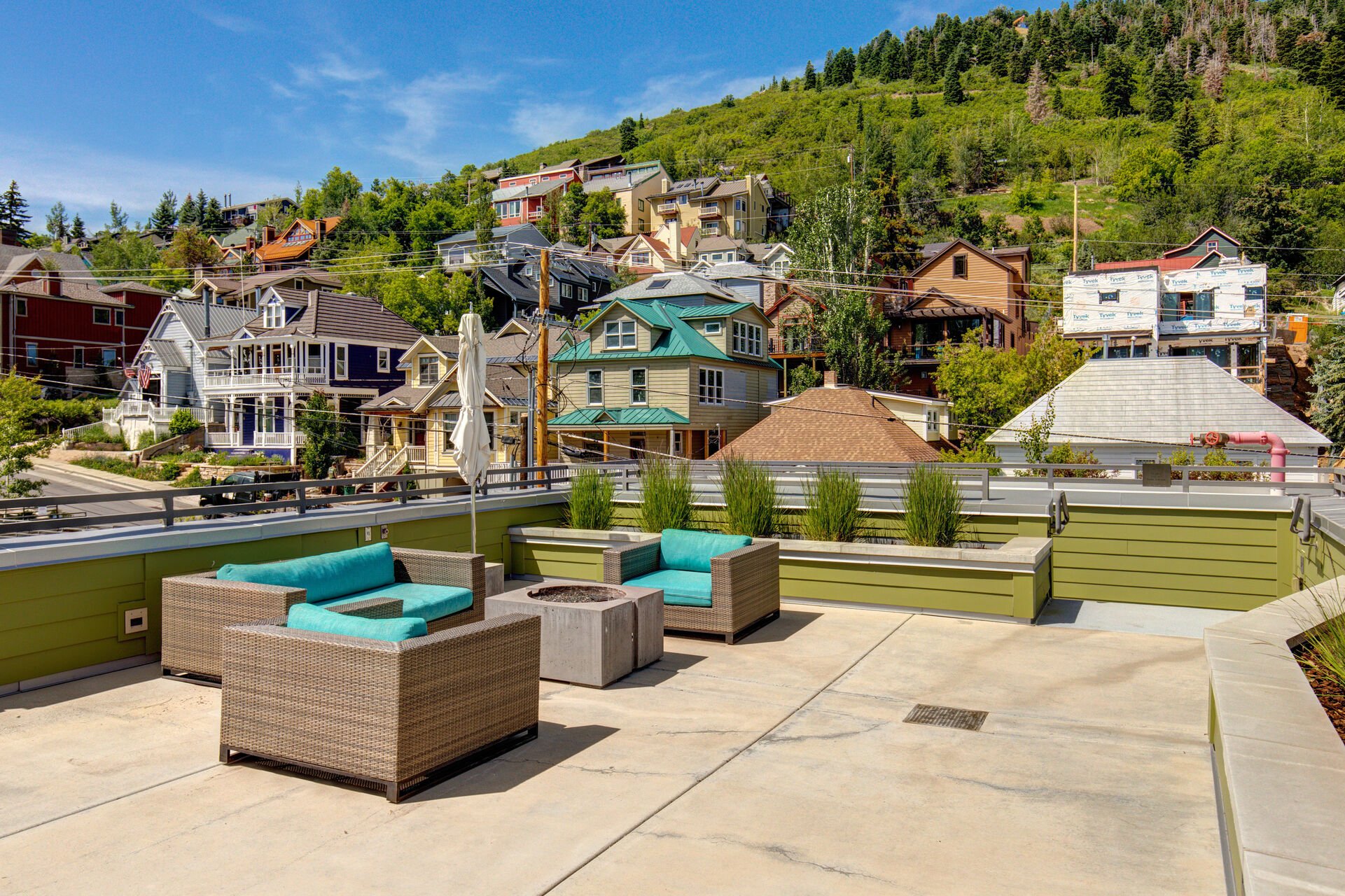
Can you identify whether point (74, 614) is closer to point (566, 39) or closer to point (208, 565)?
point (208, 565)

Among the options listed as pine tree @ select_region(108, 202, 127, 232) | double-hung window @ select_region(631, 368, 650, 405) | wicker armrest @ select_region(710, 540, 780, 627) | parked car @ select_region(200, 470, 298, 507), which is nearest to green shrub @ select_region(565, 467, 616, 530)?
wicker armrest @ select_region(710, 540, 780, 627)

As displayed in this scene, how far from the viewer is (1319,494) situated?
28.0ft

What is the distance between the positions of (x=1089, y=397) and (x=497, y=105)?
4303cm

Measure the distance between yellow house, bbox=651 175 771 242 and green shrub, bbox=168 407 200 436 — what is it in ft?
140

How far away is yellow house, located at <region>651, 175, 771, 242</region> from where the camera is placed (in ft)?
236

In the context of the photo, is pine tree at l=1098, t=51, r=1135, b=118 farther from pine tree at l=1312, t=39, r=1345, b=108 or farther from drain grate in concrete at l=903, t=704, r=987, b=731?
drain grate in concrete at l=903, t=704, r=987, b=731

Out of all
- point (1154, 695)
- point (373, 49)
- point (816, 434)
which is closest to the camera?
point (1154, 695)

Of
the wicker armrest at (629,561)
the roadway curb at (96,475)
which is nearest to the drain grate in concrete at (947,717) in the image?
the wicker armrest at (629,561)

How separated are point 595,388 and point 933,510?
81.5 ft

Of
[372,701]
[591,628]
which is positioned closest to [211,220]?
[591,628]

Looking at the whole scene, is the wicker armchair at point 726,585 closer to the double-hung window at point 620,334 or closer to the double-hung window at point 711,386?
the double-hung window at point 711,386

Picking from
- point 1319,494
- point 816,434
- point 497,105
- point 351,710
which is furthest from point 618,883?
point 497,105

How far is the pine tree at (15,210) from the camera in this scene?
263 feet

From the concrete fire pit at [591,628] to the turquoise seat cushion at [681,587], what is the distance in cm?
61
